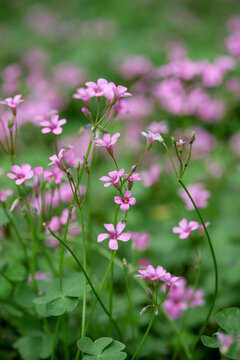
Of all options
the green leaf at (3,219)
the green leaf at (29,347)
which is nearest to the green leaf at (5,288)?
the green leaf at (29,347)

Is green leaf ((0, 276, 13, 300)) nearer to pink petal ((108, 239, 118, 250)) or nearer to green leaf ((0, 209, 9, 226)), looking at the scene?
green leaf ((0, 209, 9, 226))

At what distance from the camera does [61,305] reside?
1.41 m

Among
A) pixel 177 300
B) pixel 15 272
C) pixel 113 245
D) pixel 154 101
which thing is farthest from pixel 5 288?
pixel 154 101

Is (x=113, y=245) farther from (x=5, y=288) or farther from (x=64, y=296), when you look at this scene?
(x=5, y=288)

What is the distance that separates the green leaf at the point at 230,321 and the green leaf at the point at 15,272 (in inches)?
33.2

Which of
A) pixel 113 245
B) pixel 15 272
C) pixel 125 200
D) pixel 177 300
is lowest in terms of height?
pixel 177 300

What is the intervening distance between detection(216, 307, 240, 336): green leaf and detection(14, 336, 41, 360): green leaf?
0.76m

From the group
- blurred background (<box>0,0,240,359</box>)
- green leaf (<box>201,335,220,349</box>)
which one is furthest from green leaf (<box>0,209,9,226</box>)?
green leaf (<box>201,335,220,349</box>)

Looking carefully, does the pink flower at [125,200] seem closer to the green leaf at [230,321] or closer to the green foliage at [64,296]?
the green foliage at [64,296]

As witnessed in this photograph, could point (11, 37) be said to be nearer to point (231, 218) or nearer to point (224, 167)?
point (224, 167)

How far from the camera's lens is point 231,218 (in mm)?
2631

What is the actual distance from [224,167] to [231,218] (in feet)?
1.93

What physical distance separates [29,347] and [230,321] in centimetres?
83

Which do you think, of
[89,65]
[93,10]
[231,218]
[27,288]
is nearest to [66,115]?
[89,65]
